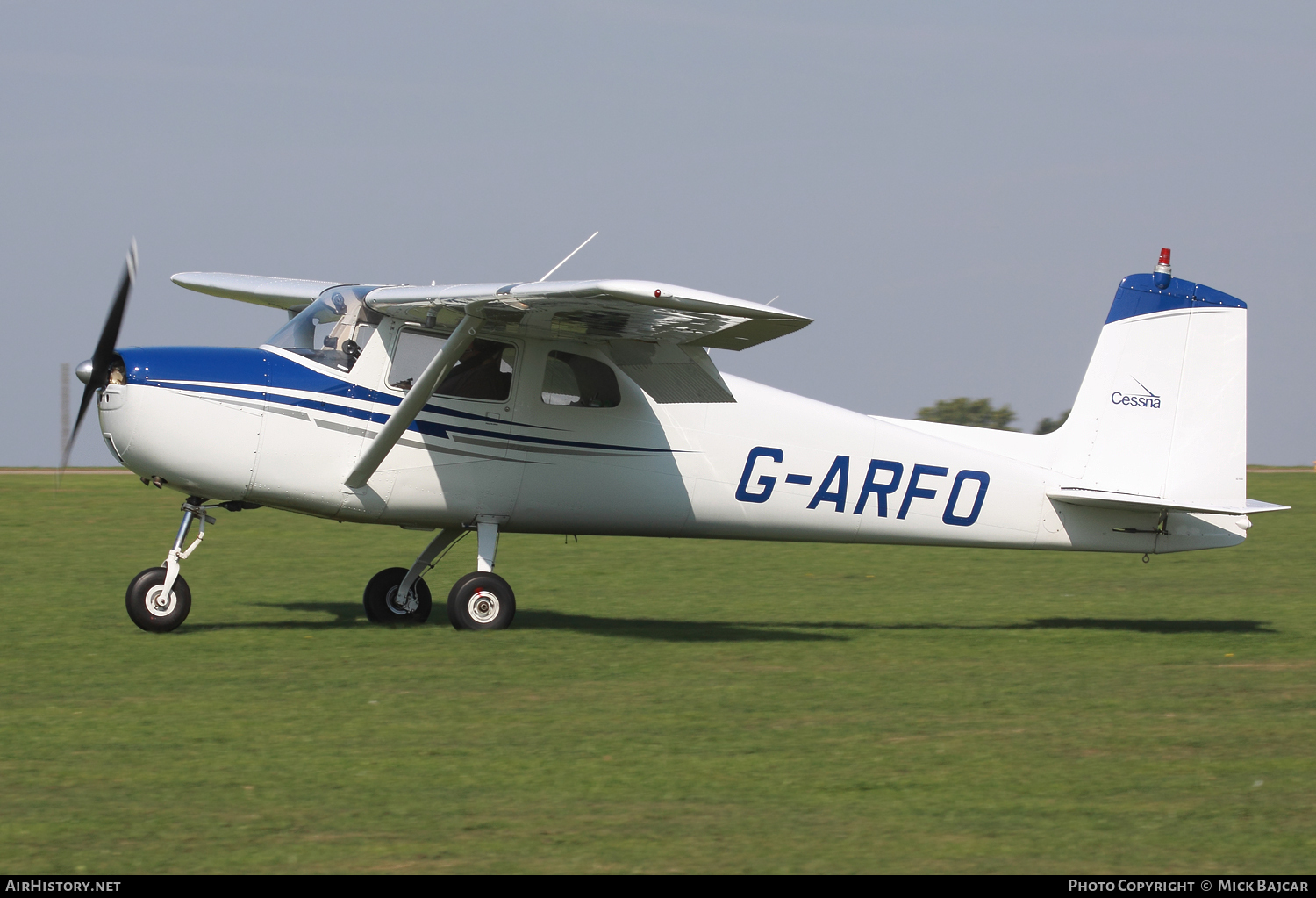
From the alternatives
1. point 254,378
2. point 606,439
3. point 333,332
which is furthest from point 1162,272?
point 254,378

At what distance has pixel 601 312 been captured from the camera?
32.1 ft

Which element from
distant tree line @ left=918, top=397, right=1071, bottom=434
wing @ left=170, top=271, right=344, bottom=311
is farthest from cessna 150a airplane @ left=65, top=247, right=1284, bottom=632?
distant tree line @ left=918, top=397, right=1071, bottom=434

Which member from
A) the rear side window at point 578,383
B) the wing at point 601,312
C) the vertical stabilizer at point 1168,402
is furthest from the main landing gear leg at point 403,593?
the vertical stabilizer at point 1168,402

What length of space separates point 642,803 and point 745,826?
0.57 m

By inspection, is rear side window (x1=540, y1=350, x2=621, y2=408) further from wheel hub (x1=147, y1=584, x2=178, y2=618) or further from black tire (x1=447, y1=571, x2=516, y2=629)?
wheel hub (x1=147, y1=584, x2=178, y2=618)

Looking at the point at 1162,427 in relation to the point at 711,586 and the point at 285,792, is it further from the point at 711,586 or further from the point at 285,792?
the point at 285,792

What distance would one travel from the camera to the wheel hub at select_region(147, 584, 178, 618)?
10289mm

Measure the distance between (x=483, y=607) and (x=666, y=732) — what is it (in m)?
3.91

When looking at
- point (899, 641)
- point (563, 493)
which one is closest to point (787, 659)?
point (899, 641)

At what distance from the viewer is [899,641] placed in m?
10.8

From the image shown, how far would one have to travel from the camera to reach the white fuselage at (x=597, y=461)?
10.1 metres

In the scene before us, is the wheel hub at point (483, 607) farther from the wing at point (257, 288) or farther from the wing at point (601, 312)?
the wing at point (257, 288)

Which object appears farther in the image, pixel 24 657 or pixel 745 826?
pixel 24 657

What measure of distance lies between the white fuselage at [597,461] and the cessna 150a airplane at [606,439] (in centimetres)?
2
